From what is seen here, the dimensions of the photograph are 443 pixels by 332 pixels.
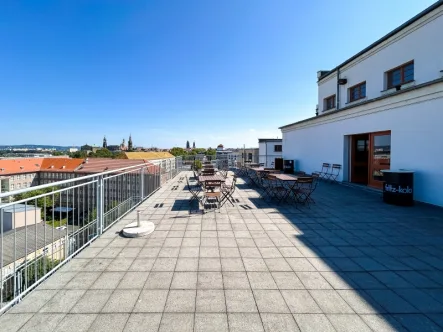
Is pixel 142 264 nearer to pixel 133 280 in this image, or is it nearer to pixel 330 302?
pixel 133 280

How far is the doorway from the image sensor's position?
313 inches

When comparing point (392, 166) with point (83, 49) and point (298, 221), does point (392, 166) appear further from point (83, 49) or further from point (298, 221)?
point (83, 49)

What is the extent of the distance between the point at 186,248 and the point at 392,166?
7426 mm

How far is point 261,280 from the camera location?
262 centimetres

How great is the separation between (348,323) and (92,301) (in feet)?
7.82

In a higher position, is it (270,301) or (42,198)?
(42,198)

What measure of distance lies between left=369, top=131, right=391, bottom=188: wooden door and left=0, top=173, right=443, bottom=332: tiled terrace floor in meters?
3.69

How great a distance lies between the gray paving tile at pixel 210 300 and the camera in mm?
2125

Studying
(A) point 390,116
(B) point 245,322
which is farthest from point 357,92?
(B) point 245,322

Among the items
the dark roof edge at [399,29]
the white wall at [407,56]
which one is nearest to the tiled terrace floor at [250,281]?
the white wall at [407,56]

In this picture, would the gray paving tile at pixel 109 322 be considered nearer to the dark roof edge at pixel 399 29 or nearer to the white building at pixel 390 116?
the white building at pixel 390 116

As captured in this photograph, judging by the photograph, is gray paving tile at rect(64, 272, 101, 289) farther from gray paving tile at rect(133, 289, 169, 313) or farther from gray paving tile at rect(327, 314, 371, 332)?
gray paving tile at rect(327, 314, 371, 332)

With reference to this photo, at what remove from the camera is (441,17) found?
25.7 ft

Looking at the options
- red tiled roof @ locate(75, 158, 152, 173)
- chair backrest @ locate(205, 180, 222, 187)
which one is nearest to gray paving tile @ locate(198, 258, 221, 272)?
chair backrest @ locate(205, 180, 222, 187)
